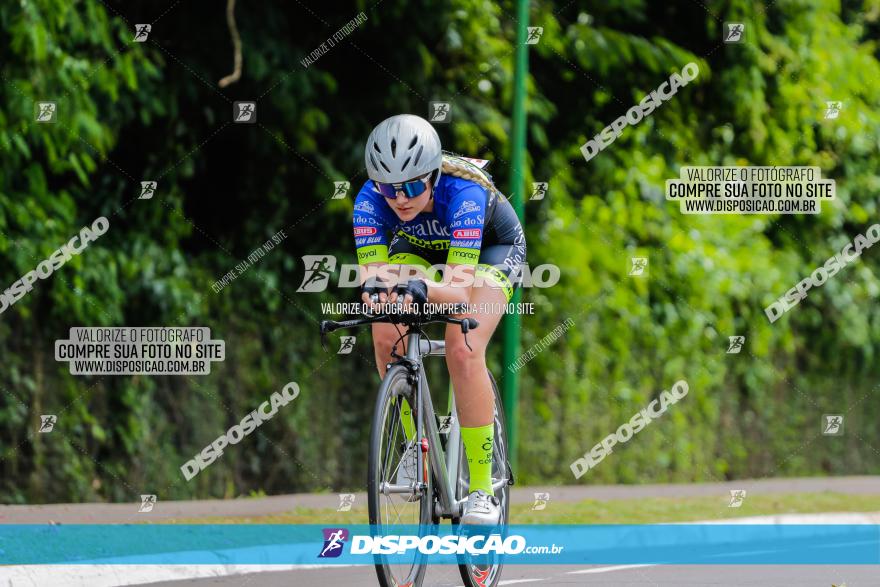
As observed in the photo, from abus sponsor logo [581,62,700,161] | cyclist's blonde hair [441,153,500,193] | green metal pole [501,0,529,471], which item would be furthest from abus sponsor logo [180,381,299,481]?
cyclist's blonde hair [441,153,500,193]

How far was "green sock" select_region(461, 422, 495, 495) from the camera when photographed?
22.6 ft

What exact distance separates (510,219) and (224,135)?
257 inches

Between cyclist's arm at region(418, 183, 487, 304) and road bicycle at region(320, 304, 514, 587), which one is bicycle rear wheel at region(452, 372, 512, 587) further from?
cyclist's arm at region(418, 183, 487, 304)

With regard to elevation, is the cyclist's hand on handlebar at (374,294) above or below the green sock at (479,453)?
above

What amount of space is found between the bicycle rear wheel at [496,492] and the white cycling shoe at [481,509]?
0.07 meters

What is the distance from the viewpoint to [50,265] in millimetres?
11344

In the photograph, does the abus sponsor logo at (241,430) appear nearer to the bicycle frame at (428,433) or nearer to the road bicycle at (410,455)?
the road bicycle at (410,455)

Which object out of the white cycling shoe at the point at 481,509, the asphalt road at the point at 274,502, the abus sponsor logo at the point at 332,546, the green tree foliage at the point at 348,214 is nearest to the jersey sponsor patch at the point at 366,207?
the white cycling shoe at the point at 481,509

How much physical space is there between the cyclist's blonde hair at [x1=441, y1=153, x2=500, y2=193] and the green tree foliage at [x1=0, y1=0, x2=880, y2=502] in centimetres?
502

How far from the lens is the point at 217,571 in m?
7.97

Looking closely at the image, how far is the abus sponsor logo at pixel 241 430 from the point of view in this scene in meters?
12.6

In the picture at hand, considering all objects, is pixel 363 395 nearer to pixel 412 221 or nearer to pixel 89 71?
pixel 89 71

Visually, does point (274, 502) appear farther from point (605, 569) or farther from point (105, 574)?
point (105, 574)

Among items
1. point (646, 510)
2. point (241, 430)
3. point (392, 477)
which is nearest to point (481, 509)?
point (392, 477)
